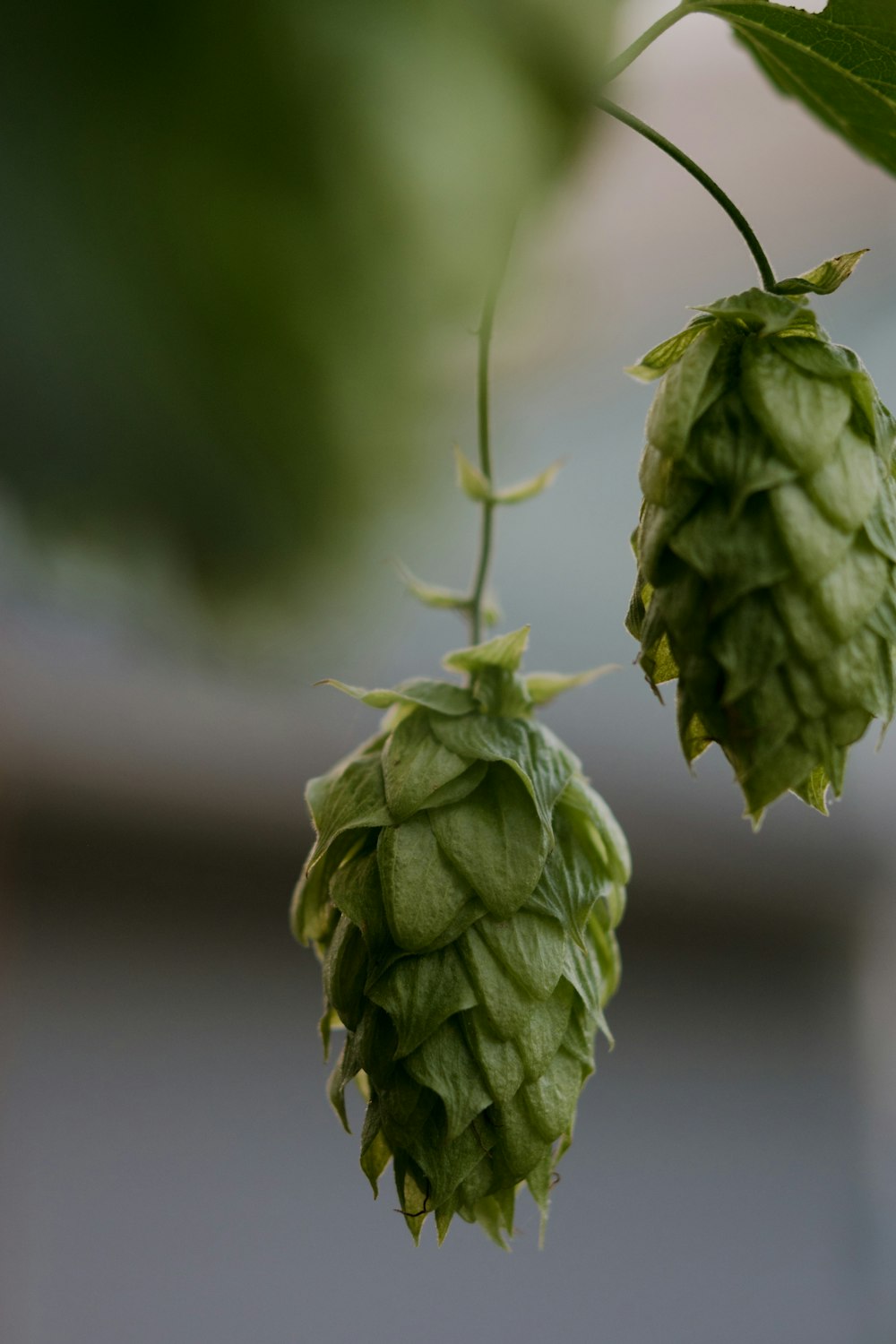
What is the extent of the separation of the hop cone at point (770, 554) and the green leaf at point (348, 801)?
0.12 meters

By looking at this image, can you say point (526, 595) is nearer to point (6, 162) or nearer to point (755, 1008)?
point (755, 1008)

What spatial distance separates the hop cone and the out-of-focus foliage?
0.08m

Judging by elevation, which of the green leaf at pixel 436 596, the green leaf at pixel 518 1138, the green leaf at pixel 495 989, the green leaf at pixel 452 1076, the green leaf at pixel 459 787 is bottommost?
the green leaf at pixel 518 1138

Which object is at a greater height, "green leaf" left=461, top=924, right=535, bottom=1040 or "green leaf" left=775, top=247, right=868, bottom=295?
"green leaf" left=775, top=247, right=868, bottom=295

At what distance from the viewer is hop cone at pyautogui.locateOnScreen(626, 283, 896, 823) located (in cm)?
35

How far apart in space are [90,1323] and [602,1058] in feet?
3.85

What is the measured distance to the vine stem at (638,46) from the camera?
15.6 inches

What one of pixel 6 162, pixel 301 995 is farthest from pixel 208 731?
pixel 6 162

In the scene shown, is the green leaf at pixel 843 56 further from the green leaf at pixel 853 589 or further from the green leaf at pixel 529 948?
the green leaf at pixel 529 948

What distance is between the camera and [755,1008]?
3.35 meters

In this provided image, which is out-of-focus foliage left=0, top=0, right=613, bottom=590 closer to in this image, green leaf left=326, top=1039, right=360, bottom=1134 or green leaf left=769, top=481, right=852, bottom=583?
green leaf left=769, top=481, right=852, bottom=583

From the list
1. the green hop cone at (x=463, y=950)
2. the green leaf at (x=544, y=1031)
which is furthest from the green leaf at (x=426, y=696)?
the green leaf at (x=544, y=1031)

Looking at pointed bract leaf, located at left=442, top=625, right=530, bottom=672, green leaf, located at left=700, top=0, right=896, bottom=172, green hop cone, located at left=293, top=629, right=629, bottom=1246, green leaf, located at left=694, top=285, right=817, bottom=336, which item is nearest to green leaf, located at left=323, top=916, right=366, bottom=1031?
green hop cone, located at left=293, top=629, right=629, bottom=1246

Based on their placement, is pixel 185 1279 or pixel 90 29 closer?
pixel 90 29
